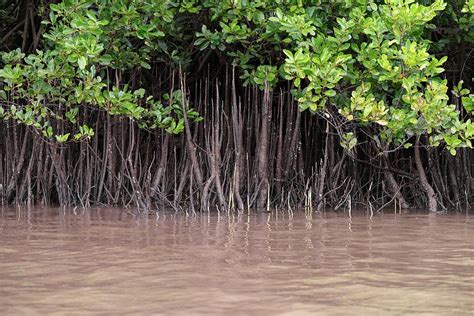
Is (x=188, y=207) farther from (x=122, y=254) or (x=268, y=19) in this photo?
(x=122, y=254)

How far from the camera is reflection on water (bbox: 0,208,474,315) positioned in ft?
6.47

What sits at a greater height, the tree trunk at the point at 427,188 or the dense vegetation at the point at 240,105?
the dense vegetation at the point at 240,105

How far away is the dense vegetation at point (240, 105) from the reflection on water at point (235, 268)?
3.39 feet

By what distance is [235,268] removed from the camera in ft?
8.25

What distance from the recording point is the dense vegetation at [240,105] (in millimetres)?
4695

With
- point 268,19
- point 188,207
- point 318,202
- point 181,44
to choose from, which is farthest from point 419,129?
point 181,44

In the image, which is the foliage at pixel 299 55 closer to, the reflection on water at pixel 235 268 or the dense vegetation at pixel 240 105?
the dense vegetation at pixel 240 105

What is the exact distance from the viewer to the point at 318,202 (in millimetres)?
5285

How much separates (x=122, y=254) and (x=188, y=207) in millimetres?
2348

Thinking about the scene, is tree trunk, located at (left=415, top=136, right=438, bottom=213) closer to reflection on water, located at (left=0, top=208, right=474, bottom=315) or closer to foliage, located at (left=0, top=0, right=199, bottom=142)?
reflection on water, located at (left=0, top=208, right=474, bottom=315)

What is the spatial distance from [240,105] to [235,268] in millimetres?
2973

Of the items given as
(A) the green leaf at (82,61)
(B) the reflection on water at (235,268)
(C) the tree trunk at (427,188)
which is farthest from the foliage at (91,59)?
(C) the tree trunk at (427,188)

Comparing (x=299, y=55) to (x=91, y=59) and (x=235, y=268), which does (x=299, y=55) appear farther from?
(x=235, y=268)

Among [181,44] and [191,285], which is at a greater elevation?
[181,44]
